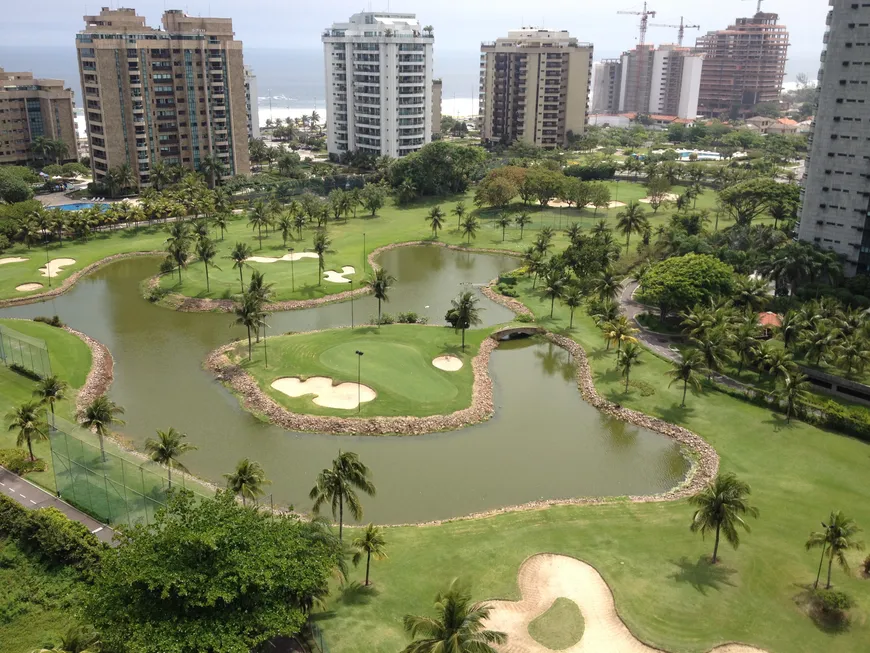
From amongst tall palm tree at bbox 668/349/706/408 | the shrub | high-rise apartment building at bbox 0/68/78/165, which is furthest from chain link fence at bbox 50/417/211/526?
high-rise apartment building at bbox 0/68/78/165

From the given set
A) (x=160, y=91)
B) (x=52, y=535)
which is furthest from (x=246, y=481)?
(x=160, y=91)

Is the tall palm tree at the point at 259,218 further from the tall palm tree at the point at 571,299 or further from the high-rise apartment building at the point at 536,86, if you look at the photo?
the high-rise apartment building at the point at 536,86

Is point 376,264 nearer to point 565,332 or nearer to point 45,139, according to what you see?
point 565,332

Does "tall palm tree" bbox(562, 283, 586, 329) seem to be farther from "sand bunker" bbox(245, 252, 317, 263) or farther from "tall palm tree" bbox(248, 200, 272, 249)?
"tall palm tree" bbox(248, 200, 272, 249)

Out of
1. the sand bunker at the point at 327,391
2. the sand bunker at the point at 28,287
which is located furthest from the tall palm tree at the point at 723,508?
the sand bunker at the point at 28,287

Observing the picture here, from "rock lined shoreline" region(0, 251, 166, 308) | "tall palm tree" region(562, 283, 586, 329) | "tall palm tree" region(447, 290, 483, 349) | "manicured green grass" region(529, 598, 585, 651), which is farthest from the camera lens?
"rock lined shoreline" region(0, 251, 166, 308)

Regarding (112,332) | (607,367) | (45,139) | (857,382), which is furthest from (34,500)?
(45,139)
